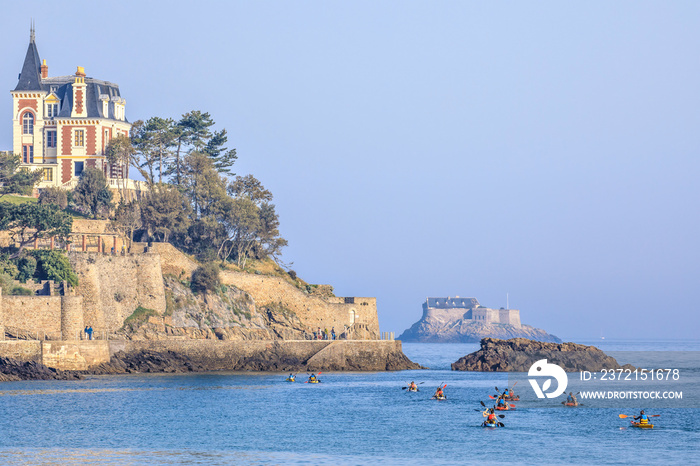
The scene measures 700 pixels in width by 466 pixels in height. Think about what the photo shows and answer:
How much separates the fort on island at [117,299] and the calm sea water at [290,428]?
9.77 feet

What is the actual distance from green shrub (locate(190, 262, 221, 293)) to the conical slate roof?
24.5 m

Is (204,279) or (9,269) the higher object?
(9,269)

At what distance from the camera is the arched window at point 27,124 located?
3105 inches

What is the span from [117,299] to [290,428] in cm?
2326

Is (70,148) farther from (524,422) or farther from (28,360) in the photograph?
(524,422)

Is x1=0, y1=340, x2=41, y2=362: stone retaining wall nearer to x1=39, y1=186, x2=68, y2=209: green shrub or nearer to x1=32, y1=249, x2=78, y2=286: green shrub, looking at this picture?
x1=32, y1=249, x2=78, y2=286: green shrub

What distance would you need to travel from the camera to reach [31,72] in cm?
7962

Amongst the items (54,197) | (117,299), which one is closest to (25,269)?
(117,299)

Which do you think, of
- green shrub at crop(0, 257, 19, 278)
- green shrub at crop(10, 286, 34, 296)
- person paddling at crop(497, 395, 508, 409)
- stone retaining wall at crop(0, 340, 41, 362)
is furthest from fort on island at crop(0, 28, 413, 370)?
person paddling at crop(497, 395, 508, 409)

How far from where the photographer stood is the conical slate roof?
79.1 meters

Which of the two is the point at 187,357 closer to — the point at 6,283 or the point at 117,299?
the point at 117,299

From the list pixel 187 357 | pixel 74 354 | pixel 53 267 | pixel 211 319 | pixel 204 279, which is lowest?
pixel 187 357

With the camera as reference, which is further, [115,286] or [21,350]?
[115,286]

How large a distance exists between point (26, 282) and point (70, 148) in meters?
23.2
